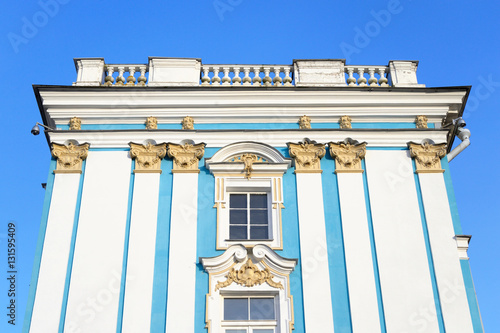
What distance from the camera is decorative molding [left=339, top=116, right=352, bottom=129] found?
1630cm

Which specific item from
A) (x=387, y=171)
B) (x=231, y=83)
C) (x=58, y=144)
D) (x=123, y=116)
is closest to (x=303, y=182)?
(x=387, y=171)

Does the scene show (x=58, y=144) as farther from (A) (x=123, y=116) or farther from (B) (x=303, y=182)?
(B) (x=303, y=182)

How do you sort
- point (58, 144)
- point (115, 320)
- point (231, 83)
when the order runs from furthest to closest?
point (231, 83)
point (58, 144)
point (115, 320)

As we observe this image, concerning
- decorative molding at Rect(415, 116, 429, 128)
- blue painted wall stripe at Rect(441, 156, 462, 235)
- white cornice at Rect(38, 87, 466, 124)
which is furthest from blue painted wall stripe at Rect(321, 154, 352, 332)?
blue painted wall stripe at Rect(441, 156, 462, 235)

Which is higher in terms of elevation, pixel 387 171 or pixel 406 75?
pixel 406 75

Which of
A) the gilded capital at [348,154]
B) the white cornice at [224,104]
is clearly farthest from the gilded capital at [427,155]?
Answer: the gilded capital at [348,154]

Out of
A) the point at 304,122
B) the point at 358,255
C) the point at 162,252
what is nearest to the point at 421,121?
the point at 304,122

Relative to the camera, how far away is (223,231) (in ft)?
48.3

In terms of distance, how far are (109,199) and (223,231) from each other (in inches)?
101

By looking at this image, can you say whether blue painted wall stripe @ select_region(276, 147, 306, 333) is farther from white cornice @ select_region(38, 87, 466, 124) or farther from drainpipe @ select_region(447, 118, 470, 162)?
drainpipe @ select_region(447, 118, 470, 162)

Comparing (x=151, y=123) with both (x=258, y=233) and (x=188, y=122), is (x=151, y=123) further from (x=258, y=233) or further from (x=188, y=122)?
(x=258, y=233)

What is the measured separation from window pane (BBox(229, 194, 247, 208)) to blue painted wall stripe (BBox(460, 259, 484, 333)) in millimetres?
4702

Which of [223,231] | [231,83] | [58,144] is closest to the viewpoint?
[223,231]

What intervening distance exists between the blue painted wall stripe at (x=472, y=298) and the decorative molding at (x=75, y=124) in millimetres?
8906
